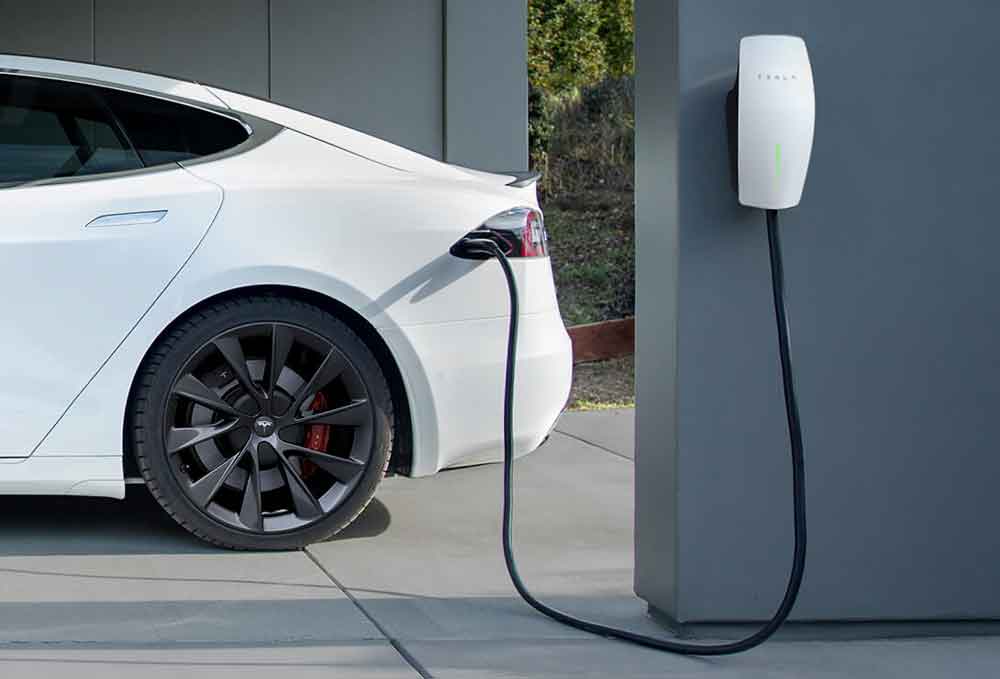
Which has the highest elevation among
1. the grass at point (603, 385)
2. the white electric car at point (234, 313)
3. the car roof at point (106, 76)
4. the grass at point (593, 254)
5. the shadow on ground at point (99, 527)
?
the car roof at point (106, 76)

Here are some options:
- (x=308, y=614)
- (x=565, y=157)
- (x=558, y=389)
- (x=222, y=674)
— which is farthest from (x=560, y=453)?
(x=565, y=157)

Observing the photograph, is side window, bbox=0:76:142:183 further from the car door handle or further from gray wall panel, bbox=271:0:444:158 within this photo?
gray wall panel, bbox=271:0:444:158

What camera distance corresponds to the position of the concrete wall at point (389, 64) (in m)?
9.00

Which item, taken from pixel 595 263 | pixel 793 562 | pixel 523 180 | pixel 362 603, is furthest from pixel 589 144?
pixel 793 562

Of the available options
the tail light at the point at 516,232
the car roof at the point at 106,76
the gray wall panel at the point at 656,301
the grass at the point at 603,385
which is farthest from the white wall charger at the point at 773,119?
the grass at the point at 603,385

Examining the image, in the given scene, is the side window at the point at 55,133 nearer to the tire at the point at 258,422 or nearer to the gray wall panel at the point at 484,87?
the tire at the point at 258,422

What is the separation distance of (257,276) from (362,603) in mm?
1122

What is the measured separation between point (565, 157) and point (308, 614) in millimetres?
17010

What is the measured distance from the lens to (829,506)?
4.07 metres

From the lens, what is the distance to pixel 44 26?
8695 millimetres

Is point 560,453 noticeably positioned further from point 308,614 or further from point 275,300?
point 308,614

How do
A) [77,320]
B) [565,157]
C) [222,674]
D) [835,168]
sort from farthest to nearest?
[565,157] < [77,320] < [835,168] < [222,674]

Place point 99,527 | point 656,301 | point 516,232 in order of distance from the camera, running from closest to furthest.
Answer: point 656,301, point 516,232, point 99,527

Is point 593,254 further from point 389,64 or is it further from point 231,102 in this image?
point 231,102
